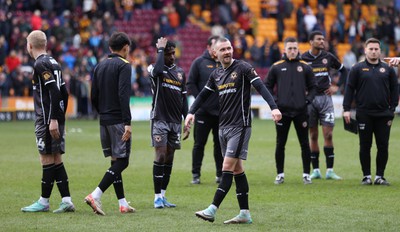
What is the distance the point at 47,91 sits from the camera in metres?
11.9

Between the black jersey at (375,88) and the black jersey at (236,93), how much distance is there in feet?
14.4

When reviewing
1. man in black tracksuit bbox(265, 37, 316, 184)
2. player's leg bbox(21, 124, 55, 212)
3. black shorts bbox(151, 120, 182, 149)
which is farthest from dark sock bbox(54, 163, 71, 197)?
man in black tracksuit bbox(265, 37, 316, 184)

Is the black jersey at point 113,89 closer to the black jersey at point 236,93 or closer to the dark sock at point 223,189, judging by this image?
the black jersey at point 236,93

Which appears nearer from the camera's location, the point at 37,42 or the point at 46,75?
the point at 46,75

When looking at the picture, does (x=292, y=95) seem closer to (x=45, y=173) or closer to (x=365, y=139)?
(x=365, y=139)

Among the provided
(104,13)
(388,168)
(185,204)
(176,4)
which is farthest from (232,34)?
(185,204)

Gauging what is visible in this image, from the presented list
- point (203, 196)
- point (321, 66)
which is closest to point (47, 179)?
point (203, 196)

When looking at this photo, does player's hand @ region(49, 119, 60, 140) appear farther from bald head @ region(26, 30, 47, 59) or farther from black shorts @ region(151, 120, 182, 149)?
black shorts @ region(151, 120, 182, 149)

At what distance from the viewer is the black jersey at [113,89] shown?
11770 millimetres

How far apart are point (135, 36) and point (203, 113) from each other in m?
24.5

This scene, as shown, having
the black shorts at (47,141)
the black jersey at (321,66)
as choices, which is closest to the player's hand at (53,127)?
the black shorts at (47,141)

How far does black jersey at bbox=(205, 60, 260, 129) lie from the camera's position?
11141 mm

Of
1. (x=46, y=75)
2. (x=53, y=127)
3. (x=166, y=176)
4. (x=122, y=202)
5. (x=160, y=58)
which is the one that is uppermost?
(x=160, y=58)

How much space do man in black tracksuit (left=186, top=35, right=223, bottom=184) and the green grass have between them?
35cm
